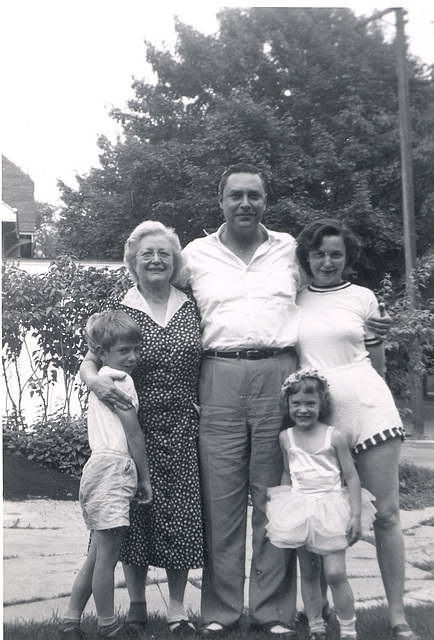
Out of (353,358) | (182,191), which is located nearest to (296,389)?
(353,358)

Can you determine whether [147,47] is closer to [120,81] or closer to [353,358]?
[120,81]

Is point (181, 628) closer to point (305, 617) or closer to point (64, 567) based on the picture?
point (305, 617)

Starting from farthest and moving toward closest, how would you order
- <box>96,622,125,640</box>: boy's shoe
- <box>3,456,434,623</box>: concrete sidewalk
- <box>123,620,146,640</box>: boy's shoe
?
<box>3,456,434,623</box>: concrete sidewalk, <box>123,620,146,640</box>: boy's shoe, <box>96,622,125,640</box>: boy's shoe

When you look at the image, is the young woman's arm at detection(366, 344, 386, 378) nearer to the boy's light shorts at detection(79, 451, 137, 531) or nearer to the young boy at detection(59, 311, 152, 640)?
the young boy at detection(59, 311, 152, 640)

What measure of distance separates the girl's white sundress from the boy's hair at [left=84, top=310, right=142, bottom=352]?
0.75 meters

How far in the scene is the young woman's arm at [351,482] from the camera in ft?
7.84

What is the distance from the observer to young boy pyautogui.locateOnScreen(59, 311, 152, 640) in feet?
7.98

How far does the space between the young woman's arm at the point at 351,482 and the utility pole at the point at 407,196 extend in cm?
200

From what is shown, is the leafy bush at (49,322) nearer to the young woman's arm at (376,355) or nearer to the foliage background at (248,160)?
the foliage background at (248,160)

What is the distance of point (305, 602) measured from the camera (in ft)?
8.29

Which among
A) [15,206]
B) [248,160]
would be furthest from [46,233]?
[248,160]

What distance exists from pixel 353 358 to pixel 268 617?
111 cm

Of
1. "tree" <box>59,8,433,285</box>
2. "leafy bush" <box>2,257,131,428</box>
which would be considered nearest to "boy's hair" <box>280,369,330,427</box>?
"tree" <box>59,8,433,285</box>

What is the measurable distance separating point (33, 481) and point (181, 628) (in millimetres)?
1887
